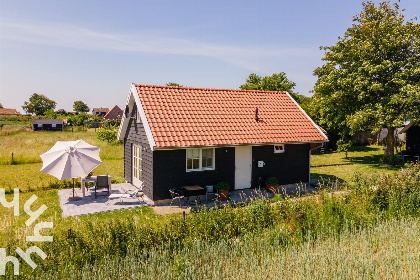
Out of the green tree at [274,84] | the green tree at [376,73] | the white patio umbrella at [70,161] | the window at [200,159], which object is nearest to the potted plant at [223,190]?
the window at [200,159]

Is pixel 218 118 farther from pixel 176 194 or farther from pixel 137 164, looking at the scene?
pixel 137 164

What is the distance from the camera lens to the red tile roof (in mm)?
14016

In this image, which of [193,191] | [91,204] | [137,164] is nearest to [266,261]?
[193,191]

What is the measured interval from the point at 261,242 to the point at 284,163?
376 inches

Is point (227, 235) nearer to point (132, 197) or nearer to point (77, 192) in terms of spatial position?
point (132, 197)

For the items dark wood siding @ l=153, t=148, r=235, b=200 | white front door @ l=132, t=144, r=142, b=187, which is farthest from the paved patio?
Answer: white front door @ l=132, t=144, r=142, b=187

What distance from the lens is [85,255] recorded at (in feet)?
22.5

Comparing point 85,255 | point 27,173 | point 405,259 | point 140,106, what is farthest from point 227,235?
point 27,173

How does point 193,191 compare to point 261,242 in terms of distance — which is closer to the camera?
point 261,242

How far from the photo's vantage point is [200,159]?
14523mm

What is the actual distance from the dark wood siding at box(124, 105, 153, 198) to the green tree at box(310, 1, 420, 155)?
17.7m

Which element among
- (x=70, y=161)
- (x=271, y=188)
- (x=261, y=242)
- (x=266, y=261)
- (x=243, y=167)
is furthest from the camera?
(x=243, y=167)

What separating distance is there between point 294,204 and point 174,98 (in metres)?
9.06

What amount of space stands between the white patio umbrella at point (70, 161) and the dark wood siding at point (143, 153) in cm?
228
